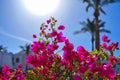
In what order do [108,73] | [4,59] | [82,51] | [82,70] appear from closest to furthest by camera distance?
[108,73]
[82,70]
[82,51]
[4,59]

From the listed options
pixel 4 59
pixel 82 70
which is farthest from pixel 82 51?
pixel 4 59

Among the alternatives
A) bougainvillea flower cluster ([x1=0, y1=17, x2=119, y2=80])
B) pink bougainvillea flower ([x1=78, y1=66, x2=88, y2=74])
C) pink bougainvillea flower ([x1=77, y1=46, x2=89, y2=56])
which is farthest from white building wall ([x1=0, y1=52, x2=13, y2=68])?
pink bougainvillea flower ([x1=78, y1=66, x2=88, y2=74])

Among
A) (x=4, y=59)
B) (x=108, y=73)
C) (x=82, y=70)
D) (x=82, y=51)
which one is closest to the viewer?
(x=108, y=73)

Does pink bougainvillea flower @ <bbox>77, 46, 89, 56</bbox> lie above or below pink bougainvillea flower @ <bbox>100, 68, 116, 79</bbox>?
above

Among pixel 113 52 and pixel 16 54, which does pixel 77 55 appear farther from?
pixel 16 54

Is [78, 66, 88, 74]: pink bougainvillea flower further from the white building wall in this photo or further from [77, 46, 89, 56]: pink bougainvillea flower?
the white building wall

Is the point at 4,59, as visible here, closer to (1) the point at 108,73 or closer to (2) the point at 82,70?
(2) the point at 82,70

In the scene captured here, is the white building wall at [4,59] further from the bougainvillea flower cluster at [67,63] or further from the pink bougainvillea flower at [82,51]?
the pink bougainvillea flower at [82,51]

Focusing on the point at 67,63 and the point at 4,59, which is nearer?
the point at 67,63

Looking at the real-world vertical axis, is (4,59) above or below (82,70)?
above

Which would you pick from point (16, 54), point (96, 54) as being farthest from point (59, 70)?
point (16, 54)

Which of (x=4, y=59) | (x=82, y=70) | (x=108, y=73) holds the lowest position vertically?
(x=108, y=73)

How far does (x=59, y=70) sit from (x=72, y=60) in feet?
2.72

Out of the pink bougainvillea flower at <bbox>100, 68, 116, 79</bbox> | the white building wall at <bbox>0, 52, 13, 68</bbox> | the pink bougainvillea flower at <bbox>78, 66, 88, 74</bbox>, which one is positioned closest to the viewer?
the pink bougainvillea flower at <bbox>100, 68, 116, 79</bbox>
